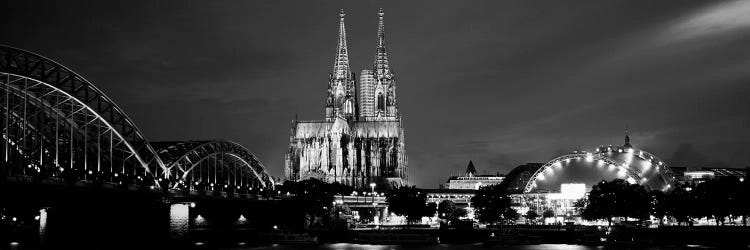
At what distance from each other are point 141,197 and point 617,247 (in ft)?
231

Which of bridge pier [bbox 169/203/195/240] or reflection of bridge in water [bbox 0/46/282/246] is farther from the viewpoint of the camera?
bridge pier [bbox 169/203/195/240]

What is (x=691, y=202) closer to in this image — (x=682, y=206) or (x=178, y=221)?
(x=682, y=206)

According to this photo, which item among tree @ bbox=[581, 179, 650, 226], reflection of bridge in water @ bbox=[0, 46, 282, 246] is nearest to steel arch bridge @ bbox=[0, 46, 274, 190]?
reflection of bridge in water @ bbox=[0, 46, 282, 246]

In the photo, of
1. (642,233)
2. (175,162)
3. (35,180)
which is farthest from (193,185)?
(642,233)

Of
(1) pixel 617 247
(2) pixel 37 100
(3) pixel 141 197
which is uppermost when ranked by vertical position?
(2) pixel 37 100

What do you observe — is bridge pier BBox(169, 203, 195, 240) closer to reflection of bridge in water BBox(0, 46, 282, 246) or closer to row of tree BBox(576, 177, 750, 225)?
reflection of bridge in water BBox(0, 46, 282, 246)

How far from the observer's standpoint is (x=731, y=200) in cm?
16312

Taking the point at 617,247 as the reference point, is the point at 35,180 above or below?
above

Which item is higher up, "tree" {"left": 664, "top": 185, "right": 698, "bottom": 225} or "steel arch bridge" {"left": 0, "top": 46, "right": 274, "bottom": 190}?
"steel arch bridge" {"left": 0, "top": 46, "right": 274, "bottom": 190}

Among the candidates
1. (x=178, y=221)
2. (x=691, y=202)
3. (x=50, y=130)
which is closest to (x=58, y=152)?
(x=50, y=130)

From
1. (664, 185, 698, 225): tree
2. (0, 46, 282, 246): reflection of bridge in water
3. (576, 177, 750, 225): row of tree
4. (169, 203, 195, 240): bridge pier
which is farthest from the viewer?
(664, 185, 698, 225): tree

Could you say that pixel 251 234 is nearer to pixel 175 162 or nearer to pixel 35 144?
pixel 175 162

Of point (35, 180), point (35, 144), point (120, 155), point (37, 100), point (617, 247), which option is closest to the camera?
point (35, 180)

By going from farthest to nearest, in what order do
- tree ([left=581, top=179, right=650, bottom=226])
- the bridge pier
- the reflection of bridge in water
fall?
tree ([left=581, top=179, right=650, bottom=226]), the bridge pier, the reflection of bridge in water
